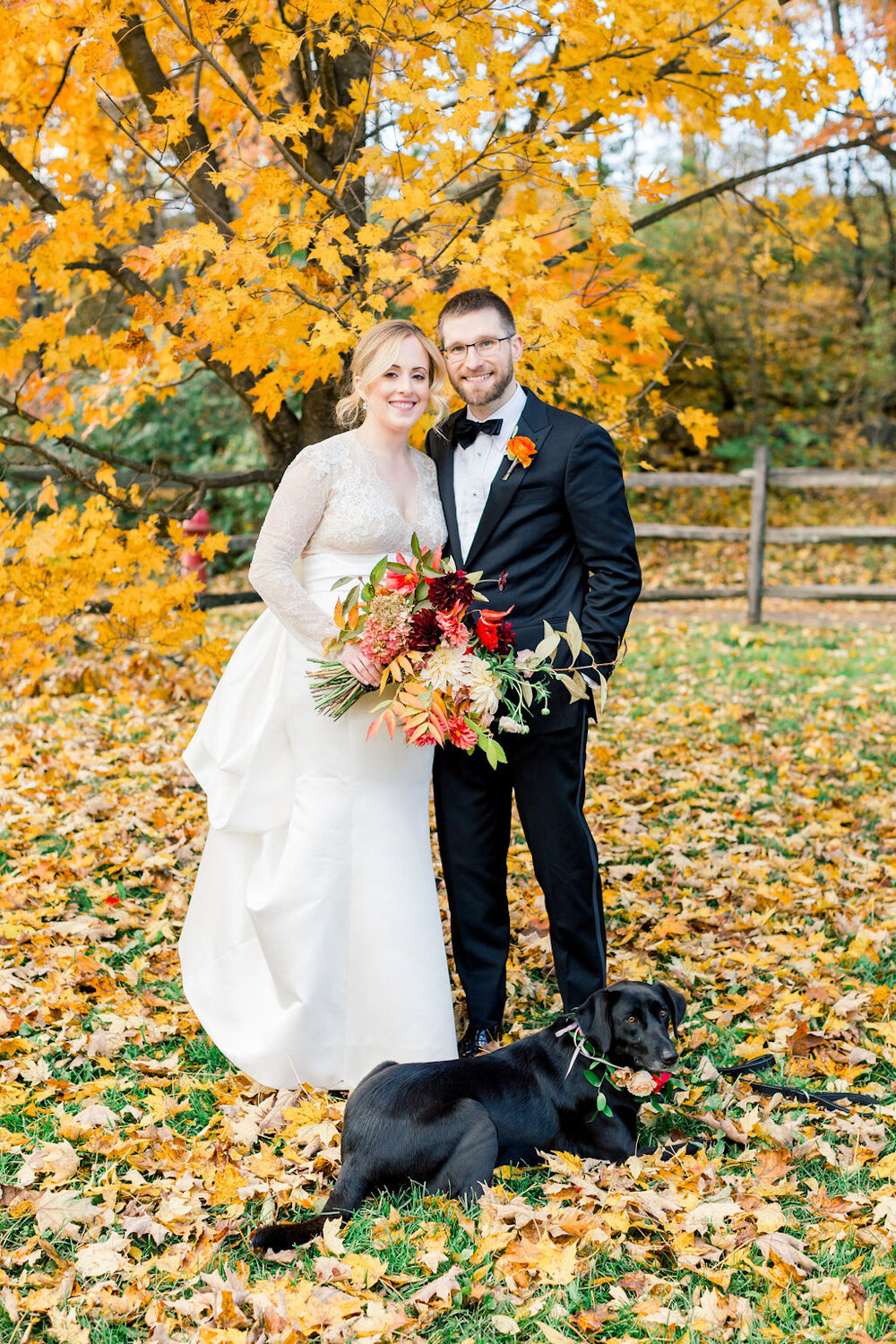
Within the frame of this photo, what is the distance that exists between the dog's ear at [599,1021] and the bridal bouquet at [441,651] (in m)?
0.69

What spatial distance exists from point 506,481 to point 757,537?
8548mm

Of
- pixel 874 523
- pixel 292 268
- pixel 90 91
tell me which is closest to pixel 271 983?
pixel 292 268

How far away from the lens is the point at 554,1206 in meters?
2.68

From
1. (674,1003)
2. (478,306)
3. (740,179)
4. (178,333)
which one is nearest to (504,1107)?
(674,1003)

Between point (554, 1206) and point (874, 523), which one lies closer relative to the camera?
point (554, 1206)

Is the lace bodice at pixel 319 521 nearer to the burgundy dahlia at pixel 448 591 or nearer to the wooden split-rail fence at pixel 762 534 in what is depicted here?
the burgundy dahlia at pixel 448 591

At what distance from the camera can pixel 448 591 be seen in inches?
119

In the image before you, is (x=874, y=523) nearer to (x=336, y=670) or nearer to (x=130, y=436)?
(x=130, y=436)

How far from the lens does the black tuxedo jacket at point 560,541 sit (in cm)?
328

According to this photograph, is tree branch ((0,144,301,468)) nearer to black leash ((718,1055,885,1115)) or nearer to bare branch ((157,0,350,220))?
bare branch ((157,0,350,220))

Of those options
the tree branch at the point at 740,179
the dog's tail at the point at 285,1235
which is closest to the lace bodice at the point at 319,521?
the dog's tail at the point at 285,1235

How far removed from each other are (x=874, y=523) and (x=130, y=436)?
10.1m

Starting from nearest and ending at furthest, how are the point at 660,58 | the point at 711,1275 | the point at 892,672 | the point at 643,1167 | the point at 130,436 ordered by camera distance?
1. the point at 711,1275
2. the point at 643,1167
3. the point at 660,58
4. the point at 892,672
5. the point at 130,436

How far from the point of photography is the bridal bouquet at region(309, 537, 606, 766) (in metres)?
2.98
